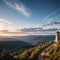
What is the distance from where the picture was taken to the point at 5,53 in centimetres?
2023

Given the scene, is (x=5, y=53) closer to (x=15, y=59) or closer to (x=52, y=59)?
(x=15, y=59)

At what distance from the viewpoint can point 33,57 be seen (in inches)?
831

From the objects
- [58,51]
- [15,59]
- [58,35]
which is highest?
[58,35]

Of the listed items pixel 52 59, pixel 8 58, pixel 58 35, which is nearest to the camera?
pixel 52 59

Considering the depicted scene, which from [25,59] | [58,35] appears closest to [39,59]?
[25,59]

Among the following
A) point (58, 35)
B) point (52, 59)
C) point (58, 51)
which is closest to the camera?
point (52, 59)

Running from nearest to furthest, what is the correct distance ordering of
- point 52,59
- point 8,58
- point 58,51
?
point 52,59
point 8,58
point 58,51

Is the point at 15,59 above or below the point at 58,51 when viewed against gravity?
below

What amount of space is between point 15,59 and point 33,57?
282cm

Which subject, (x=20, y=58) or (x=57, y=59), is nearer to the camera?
(x=57, y=59)

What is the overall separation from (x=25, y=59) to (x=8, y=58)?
2483 millimetres

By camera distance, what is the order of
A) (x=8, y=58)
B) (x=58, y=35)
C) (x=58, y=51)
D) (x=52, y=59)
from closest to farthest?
(x=52, y=59) → (x=8, y=58) → (x=58, y=51) → (x=58, y=35)

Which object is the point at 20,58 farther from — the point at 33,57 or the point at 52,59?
the point at 52,59

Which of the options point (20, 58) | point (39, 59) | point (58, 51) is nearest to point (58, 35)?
point (58, 51)
